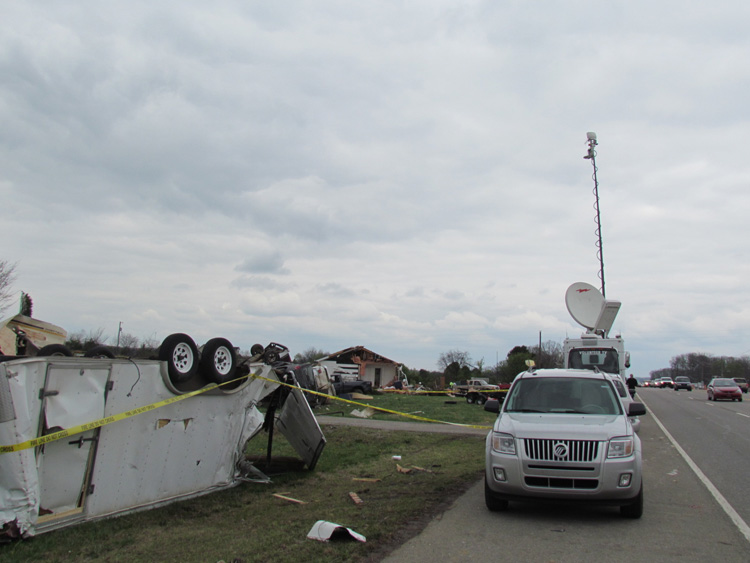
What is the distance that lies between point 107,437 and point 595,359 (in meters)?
16.4

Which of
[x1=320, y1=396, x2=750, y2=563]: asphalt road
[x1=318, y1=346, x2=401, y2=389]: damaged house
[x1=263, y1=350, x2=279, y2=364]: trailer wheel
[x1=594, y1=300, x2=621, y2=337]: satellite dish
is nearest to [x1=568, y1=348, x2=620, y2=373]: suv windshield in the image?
[x1=594, y1=300, x2=621, y2=337]: satellite dish

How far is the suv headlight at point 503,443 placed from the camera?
22.5 feet

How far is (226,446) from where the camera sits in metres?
8.71

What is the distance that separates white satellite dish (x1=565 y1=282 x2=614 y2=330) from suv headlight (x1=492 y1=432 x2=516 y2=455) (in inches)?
626

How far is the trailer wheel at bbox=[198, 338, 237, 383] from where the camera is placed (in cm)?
823

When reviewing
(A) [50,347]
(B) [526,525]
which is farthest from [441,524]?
(A) [50,347]

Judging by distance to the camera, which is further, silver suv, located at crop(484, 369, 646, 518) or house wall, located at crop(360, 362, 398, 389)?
house wall, located at crop(360, 362, 398, 389)

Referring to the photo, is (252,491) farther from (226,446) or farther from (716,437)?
(716,437)

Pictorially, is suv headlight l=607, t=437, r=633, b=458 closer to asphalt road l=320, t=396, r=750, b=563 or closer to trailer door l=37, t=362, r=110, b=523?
asphalt road l=320, t=396, r=750, b=563

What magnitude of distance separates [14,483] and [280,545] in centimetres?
269

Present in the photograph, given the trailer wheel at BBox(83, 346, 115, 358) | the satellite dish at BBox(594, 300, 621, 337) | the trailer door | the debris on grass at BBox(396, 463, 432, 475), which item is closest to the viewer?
the trailer door

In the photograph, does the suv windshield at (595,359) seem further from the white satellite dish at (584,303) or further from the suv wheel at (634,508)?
the suv wheel at (634,508)

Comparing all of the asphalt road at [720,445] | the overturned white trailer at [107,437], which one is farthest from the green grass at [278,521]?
the asphalt road at [720,445]

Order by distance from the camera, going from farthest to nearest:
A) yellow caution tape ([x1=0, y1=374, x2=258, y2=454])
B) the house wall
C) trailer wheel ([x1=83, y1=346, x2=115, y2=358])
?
the house wall < trailer wheel ([x1=83, y1=346, x2=115, y2=358]) < yellow caution tape ([x1=0, y1=374, x2=258, y2=454])
